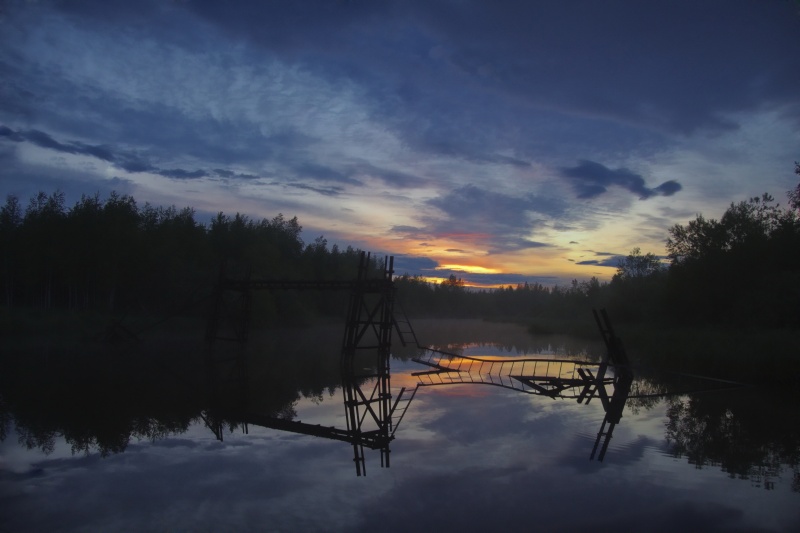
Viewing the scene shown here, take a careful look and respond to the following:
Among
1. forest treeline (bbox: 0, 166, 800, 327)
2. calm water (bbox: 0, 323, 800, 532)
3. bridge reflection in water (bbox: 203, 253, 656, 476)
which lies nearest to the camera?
calm water (bbox: 0, 323, 800, 532)

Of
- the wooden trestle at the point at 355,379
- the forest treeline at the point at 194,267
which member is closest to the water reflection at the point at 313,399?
the wooden trestle at the point at 355,379

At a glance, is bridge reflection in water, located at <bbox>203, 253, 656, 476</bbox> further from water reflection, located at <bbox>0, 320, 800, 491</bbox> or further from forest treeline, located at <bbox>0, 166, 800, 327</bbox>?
forest treeline, located at <bbox>0, 166, 800, 327</bbox>

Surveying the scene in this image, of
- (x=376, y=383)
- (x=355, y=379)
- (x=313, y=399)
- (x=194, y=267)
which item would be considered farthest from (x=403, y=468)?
(x=194, y=267)

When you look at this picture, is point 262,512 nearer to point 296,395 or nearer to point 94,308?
point 296,395

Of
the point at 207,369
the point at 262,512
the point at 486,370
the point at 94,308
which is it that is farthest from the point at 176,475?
the point at 94,308

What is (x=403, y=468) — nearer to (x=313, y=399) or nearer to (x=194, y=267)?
(x=313, y=399)

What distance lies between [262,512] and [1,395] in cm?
1494

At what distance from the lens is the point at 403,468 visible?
11117 mm

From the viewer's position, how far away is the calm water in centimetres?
837

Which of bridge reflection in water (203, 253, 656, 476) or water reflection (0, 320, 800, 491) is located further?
bridge reflection in water (203, 253, 656, 476)

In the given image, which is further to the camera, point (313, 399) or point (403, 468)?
point (313, 399)

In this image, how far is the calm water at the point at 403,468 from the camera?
8367 mm

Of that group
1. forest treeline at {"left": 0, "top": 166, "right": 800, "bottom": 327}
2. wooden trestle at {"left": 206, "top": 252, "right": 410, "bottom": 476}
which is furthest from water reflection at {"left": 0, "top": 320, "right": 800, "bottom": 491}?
forest treeline at {"left": 0, "top": 166, "right": 800, "bottom": 327}

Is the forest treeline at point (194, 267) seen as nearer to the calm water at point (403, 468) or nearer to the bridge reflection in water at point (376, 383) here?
the bridge reflection in water at point (376, 383)
